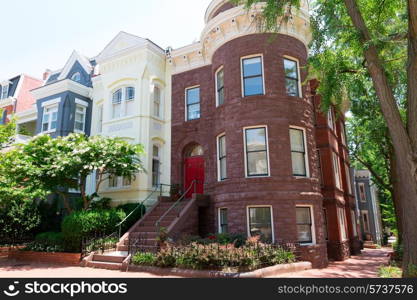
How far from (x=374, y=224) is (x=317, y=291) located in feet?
110

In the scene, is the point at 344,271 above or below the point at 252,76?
below

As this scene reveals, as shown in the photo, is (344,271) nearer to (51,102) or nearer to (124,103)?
(124,103)

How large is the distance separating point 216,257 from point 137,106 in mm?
11135

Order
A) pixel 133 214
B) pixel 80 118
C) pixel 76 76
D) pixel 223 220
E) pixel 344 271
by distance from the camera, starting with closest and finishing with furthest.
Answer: pixel 344 271
pixel 223 220
pixel 133 214
pixel 80 118
pixel 76 76

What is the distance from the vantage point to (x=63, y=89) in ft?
69.8

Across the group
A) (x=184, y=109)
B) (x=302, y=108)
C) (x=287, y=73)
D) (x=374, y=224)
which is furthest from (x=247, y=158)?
(x=374, y=224)

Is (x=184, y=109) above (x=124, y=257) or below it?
above

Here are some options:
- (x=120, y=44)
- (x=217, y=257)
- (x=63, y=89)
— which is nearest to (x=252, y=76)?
(x=217, y=257)

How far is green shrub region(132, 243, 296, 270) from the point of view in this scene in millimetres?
9344

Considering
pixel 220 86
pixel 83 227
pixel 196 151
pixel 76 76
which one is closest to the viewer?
pixel 83 227

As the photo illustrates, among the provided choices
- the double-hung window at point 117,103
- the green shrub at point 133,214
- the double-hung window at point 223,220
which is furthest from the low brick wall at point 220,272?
the double-hung window at point 117,103

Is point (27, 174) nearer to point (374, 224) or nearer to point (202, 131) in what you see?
point (202, 131)

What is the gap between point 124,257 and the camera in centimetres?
1120

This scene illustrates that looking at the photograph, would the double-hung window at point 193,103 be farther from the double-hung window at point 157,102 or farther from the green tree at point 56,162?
the green tree at point 56,162
